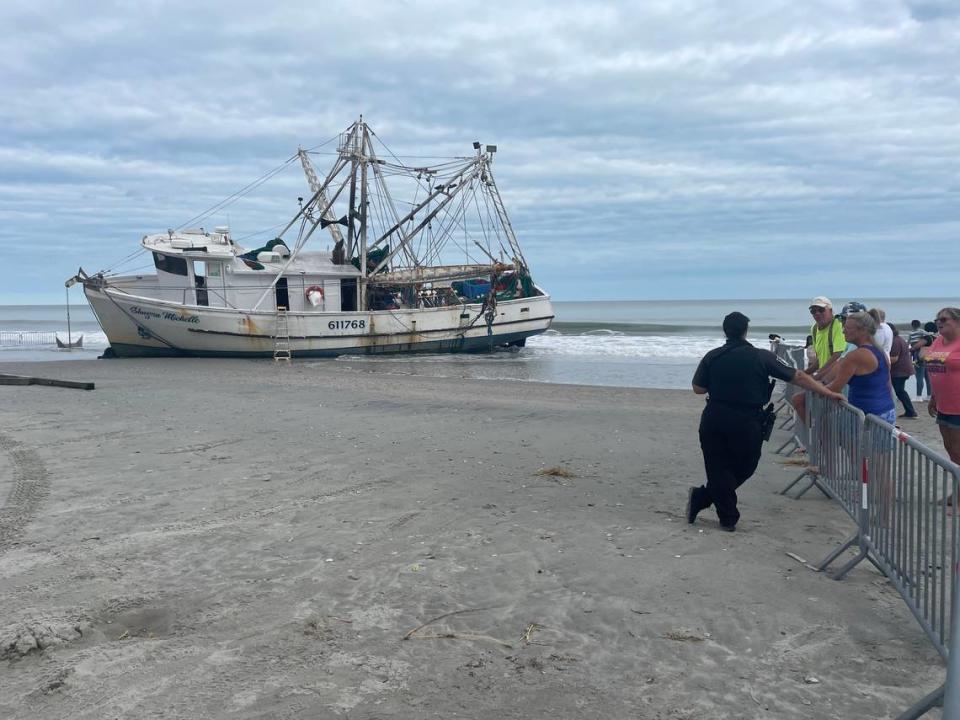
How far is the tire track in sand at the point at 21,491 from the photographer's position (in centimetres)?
560

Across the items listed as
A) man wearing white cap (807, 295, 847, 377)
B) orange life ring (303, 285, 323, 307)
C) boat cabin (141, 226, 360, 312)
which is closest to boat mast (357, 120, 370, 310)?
boat cabin (141, 226, 360, 312)

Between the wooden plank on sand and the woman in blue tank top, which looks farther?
the wooden plank on sand

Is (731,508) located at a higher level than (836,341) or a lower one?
lower

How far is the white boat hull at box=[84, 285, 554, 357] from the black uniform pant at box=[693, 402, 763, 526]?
22000 millimetres

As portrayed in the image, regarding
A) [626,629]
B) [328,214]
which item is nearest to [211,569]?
[626,629]

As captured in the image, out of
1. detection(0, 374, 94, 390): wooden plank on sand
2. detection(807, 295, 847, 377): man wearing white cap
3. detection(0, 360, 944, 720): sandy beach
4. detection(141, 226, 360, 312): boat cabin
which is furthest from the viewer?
detection(141, 226, 360, 312): boat cabin

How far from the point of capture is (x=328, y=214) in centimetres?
2902

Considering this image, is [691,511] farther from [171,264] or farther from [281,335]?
[171,264]

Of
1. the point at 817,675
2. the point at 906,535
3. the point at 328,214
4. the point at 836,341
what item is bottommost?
the point at 817,675

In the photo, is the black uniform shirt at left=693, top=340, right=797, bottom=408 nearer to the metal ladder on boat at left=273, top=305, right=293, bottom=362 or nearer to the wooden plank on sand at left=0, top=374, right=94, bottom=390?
the wooden plank on sand at left=0, top=374, right=94, bottom=390

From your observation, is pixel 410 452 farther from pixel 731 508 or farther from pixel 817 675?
pixel 817 675

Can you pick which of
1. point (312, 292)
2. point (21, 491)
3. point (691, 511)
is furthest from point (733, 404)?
point (312, 292)

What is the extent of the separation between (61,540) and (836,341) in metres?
6.63

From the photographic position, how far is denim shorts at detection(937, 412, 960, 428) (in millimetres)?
6055
